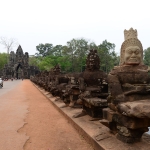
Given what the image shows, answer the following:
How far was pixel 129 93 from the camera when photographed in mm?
3680

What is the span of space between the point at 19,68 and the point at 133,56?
69576 millimetres

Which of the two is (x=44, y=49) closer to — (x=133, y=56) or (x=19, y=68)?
(x=19, y=68)

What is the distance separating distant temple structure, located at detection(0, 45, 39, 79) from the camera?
6725cm

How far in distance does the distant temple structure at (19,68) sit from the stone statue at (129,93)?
2504 inches

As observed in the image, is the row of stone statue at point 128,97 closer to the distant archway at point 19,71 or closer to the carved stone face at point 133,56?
the carved stone face at point 133,56

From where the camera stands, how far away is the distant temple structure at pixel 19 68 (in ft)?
221

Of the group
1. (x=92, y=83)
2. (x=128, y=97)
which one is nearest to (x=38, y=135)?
(x=92, y=83)

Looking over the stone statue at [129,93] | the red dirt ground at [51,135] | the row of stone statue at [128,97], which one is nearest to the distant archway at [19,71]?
the red dirt ground at [51,135]

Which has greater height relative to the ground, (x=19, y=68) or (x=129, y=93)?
(x=19, y=68)

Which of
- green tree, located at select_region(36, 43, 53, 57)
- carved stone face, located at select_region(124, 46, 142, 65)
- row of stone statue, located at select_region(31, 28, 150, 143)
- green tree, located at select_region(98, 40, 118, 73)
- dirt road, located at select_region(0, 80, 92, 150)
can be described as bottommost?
dirt road, located at select_region(0, 80, 92, 150)

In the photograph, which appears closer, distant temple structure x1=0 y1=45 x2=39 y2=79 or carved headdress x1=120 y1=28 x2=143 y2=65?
carved headdress x1=120 y1=28 x2=143 y2=65

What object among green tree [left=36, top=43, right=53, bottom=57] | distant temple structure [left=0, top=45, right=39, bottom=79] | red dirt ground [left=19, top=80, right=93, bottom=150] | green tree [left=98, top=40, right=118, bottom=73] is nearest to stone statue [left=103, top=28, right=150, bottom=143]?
red dirt ground [left=19, top=80, right=93, bottom=150]

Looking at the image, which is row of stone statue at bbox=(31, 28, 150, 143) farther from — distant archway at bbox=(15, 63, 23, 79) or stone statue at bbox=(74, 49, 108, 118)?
distant archway at bbox=(15, 63, 23, 79)

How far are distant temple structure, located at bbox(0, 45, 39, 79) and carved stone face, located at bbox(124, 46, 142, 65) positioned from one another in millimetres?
63621
